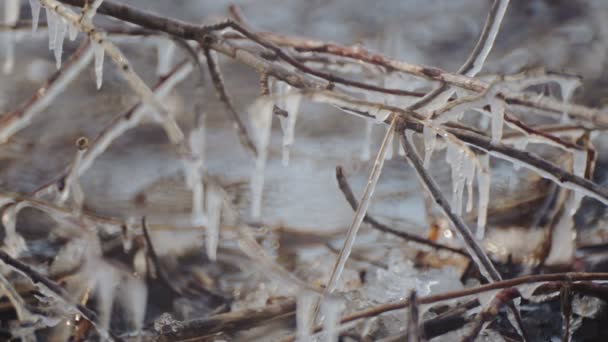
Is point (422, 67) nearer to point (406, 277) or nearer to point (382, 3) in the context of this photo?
point (406, 277)

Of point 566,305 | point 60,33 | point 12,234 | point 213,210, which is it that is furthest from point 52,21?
point 566,305

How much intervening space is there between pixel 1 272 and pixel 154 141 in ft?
3.60

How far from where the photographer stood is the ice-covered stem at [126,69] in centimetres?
87

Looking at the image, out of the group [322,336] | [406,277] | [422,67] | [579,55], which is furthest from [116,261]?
[579,55]

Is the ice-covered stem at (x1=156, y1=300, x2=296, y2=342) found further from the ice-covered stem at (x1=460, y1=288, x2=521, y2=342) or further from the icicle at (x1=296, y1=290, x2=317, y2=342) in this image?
the ice-covered stem at (x1=460, y1=288, x2=521, y2=342)

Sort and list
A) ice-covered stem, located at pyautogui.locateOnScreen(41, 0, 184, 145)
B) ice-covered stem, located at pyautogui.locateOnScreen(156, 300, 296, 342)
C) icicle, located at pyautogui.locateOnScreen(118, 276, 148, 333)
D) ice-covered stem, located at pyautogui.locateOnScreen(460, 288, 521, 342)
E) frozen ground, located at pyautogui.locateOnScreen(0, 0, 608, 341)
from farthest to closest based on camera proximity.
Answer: frozen ground, located at pyautogui.locateOnScreen(0, 0, 608, 341), icicle, located at pyautogui.locateOnScreen(118, 276, 148, 333), ice-covered stem, located at pyautogui.locateOnScreen(156, 300, 296, 342), ice-covered stem, located at pyautogui.locateOnScreen(460, 288, 521, 342), ice-covered stem, located at pyautogui.locateOnScreen(41, 0, 184, 145)

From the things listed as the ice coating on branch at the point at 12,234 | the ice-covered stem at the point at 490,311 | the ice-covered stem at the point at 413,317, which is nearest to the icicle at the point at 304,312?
the ice-covered stem at the point at 413,317

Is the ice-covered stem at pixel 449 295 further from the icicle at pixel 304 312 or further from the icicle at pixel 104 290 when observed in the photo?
the icicle at pixel 104 290

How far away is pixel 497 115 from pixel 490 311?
0.36 m

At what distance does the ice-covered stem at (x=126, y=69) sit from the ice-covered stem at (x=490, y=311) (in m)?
0.61

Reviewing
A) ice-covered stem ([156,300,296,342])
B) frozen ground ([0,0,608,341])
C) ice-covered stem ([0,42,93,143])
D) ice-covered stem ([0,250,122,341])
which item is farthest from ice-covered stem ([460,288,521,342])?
ice-covered stem ([0,42,93,143])

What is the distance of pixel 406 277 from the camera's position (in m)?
1.48

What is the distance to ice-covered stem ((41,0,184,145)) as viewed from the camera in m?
0.87

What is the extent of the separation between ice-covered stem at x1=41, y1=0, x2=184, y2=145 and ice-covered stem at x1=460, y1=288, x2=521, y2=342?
1.99 feet
